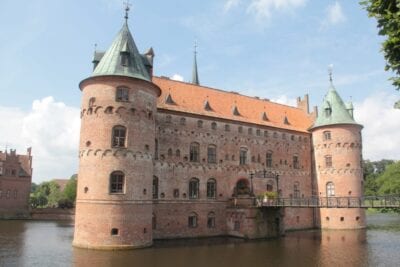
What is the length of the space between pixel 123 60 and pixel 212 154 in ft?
40.8

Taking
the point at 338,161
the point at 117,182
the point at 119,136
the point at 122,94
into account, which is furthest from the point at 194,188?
the point at 338,161

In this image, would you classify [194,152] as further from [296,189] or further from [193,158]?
[296,189]

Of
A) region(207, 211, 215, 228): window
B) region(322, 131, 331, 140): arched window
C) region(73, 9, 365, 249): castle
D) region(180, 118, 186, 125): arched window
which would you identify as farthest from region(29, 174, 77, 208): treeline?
region(322, 131, 331, 140): arched window

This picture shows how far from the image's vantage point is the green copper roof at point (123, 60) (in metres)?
26.8

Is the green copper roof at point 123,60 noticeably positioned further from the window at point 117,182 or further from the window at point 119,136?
the window at point 117,182

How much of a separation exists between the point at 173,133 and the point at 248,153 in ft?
28.8

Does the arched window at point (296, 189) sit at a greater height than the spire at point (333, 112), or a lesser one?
lesser

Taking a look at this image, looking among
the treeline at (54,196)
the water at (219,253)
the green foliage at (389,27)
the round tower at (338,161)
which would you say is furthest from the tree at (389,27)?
the treeline at (54,196)

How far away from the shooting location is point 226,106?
123 ft

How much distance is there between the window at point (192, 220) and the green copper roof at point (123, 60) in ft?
40.9

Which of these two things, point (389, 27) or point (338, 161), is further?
point (338, 161)

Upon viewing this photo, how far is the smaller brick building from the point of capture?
59094 mm

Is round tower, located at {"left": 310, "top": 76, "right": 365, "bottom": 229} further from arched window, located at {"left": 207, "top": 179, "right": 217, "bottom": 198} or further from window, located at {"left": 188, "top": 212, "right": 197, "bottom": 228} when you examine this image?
window, located at {"left": 188, "top": 212, "right": 197, "bottom": 228}

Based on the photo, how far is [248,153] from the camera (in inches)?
1449
